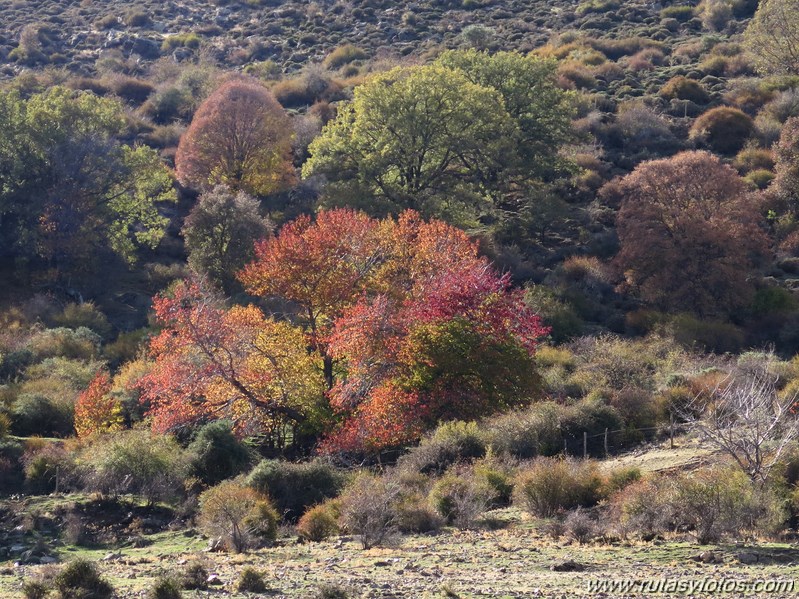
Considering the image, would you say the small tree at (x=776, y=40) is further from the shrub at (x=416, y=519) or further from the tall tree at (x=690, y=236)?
the shrub at (x=416, y=519)

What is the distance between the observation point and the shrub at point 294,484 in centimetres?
2198

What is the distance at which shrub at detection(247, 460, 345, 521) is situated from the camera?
22.0 m

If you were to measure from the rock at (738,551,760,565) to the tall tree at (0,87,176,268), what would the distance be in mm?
34763

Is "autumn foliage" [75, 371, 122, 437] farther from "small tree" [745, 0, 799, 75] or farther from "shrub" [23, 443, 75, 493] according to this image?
"small tree" [745, 0, 799, 75]

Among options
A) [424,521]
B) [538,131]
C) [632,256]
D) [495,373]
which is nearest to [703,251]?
[632,256]

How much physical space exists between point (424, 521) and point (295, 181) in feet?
114

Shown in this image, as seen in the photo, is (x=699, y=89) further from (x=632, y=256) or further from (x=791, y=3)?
(x=632, y=256)

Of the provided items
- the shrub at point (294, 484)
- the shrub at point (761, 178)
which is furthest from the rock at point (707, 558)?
the shrub at point (761, 178)

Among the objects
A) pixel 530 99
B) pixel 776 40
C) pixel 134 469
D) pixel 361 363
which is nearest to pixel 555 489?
pixel 361 363

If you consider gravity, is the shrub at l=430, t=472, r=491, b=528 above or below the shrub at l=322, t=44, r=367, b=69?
above

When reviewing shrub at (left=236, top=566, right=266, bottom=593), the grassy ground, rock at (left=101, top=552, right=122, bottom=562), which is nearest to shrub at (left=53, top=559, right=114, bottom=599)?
the grassy ground

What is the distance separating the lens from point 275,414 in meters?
27.8

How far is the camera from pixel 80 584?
42.4 ft

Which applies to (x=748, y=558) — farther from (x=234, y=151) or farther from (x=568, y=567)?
(x=234, y=151)
